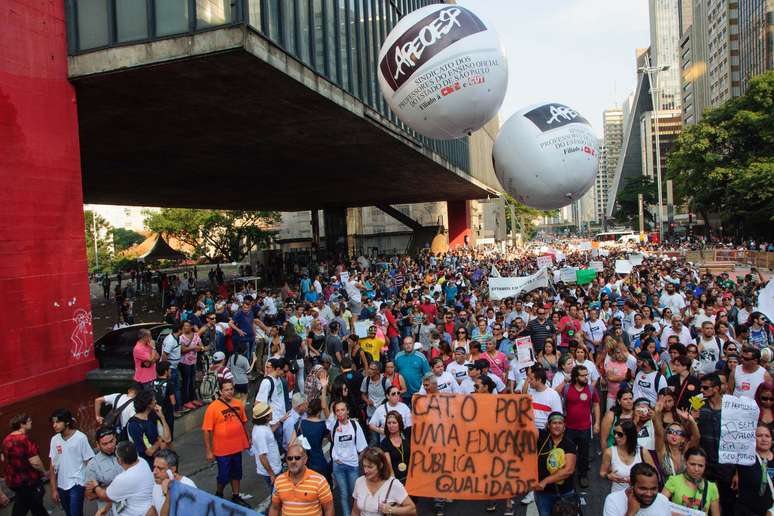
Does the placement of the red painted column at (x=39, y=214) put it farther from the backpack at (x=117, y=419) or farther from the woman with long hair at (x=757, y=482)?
the woman with long hair at (x=757, y=482)

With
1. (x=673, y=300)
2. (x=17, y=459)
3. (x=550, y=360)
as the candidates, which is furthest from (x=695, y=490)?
(x=673, y=300)

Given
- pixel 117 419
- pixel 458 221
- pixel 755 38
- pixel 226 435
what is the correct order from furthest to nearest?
pixel 755 38
pixel 458 221
pixel 117 419
pixel 226 435

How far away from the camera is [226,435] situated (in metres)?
6.28

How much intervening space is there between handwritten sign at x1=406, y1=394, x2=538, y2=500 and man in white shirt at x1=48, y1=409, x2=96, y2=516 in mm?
3528

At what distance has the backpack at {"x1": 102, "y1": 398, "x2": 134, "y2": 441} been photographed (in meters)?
6.27

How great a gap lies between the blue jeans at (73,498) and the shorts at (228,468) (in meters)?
1.41

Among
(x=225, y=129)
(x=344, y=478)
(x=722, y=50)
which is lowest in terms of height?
(x=344, y=478)

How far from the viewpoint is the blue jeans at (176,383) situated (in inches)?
382

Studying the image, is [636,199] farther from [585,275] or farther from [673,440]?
[673,440]

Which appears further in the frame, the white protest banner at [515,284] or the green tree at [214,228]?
the green tree at [214,228]

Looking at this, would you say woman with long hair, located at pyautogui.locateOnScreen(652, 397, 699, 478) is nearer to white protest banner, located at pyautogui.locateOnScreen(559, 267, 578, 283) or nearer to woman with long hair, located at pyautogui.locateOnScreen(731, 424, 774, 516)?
woman with long hair, located at pyautogui.locateOnScreen(731, 424, 774, 516)

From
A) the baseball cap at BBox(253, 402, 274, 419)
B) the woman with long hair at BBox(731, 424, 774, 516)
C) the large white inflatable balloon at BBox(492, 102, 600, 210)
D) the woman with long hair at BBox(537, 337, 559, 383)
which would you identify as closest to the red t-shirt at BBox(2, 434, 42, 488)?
the baseball cap at BBox(253, 402, 274, 419)

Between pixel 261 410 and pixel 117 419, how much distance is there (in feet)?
5.99

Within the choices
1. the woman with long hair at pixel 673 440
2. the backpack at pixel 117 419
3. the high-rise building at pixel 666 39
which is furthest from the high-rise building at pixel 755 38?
the high-rise building at pixel 666 39
